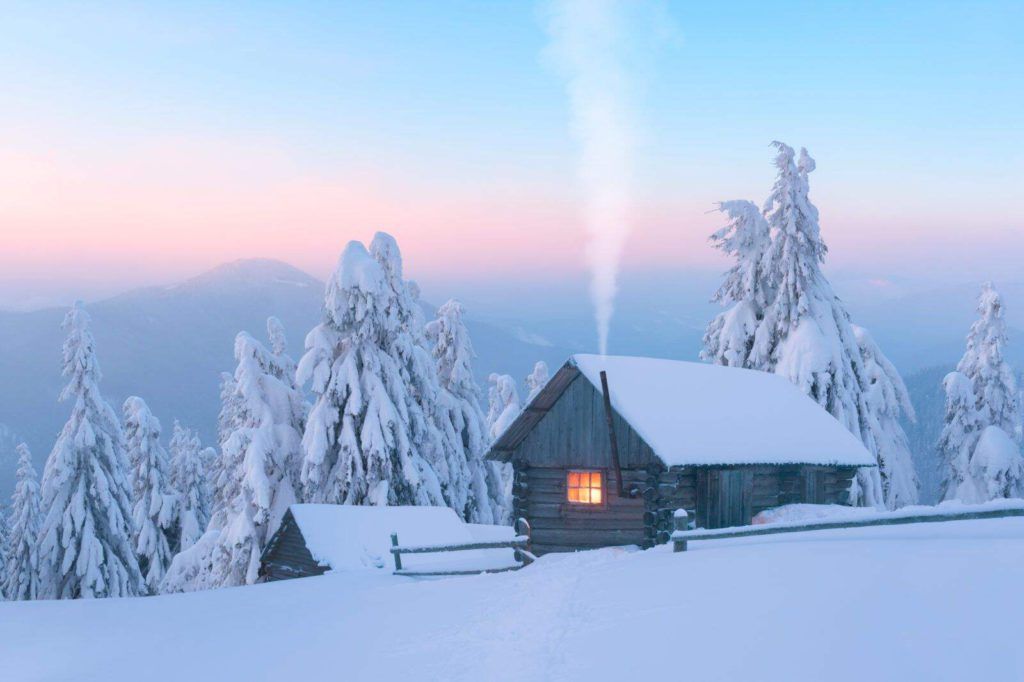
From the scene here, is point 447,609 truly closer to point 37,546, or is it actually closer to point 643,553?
point 643,553

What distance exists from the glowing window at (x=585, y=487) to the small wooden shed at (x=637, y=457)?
3cm

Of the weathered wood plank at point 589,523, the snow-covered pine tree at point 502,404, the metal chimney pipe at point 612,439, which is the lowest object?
the weathered wood plank at point 589,523

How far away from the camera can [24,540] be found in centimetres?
3459

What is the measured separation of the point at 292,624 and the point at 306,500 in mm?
16481

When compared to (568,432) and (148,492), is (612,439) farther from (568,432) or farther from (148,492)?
(148,492)

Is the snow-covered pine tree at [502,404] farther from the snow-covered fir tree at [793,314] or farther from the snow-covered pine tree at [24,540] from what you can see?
the snow-covered pine tree at [24,540]

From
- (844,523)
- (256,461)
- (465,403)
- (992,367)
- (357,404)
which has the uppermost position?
(992,367)

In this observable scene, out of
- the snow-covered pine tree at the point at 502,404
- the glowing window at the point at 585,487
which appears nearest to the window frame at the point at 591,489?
the glowing window at the point at 585,487

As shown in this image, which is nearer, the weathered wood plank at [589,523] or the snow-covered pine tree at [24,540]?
the weathered wood plank at [589,523]

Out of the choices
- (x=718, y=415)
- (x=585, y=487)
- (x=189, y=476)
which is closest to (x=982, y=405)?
(x=718, y=415)

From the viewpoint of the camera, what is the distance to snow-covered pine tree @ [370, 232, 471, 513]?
30.2m

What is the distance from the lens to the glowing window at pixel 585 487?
2138 centimetres

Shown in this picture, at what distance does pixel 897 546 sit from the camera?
1130 centimetres

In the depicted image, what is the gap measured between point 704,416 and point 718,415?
65cm
